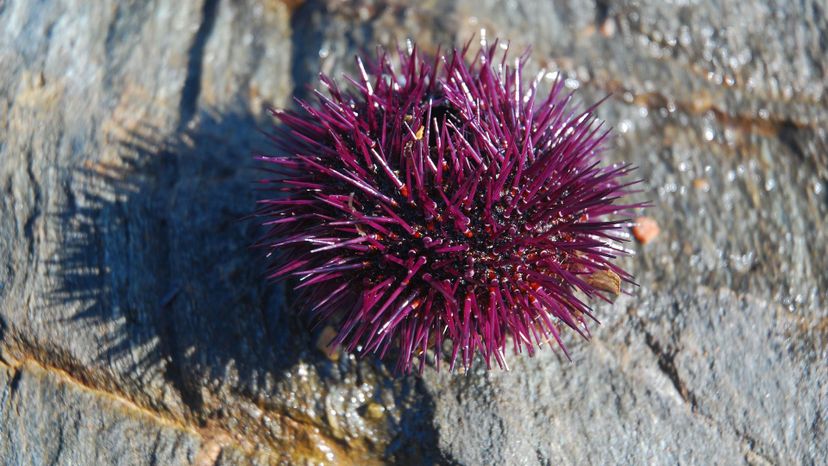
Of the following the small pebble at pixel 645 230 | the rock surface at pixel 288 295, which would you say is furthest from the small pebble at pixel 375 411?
the small pebble at pixel 645 230

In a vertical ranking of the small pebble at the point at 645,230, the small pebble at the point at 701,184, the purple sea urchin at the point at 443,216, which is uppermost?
the small pebble at the point at 701,184

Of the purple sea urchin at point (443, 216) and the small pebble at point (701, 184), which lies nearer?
the purple sea urchin at point (443, 216)

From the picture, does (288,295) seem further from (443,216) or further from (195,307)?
(443,216)

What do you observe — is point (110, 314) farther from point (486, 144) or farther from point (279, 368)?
point (486, 144)

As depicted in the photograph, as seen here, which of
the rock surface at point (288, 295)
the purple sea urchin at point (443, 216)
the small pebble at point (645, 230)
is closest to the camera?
the purple sea urchin at point (443, 216)

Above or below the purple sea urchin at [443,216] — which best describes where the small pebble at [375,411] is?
below

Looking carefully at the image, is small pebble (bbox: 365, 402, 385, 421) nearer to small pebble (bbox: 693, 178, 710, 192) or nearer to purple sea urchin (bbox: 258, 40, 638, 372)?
purple sea urchin (bbox: 258, 40, 638, 372)

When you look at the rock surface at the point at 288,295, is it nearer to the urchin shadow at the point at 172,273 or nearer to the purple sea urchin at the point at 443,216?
the urchin shadow at the point at 172,273

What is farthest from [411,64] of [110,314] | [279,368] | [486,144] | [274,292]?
[110,314]
